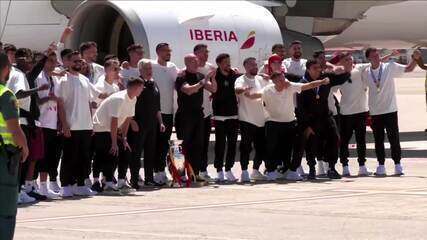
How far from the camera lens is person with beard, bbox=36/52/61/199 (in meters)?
12.6

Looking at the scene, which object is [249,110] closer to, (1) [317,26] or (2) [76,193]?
(2) [76,193]

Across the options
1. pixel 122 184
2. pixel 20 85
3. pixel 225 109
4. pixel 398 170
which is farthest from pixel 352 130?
pixel 20 85

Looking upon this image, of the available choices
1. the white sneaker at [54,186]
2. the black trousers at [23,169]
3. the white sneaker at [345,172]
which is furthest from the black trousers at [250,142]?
the black trousers at [23,169]

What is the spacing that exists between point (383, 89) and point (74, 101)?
14.3ft

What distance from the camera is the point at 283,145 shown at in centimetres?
1453

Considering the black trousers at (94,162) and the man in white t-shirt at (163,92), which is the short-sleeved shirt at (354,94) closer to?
the man in white t-shirt at (163,92)

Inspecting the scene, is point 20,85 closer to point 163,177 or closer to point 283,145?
point 163,177

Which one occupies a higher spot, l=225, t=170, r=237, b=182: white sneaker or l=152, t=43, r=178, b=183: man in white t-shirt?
l=152, t=43, r=178, b=183: man in white t-shirt

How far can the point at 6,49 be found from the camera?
12648 millimetres

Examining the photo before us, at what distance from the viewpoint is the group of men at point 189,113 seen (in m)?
12.7

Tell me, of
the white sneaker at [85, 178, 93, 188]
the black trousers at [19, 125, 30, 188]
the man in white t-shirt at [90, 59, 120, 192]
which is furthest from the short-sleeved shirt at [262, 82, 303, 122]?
the black trousers at [19, 125, 30, 188]

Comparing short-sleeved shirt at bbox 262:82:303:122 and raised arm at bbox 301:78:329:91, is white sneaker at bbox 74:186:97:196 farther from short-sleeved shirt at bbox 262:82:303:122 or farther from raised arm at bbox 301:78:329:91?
raised arm at bbox 301:78:329:91

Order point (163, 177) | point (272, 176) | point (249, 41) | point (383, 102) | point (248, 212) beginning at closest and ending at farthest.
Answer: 1. point (248, 212)
2. point (163, 177)
3. point (272, 176)
4. point (383, 102)
5. point (249, 41)

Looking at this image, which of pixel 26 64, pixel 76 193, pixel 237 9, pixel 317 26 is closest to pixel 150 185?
pixel 76 193
